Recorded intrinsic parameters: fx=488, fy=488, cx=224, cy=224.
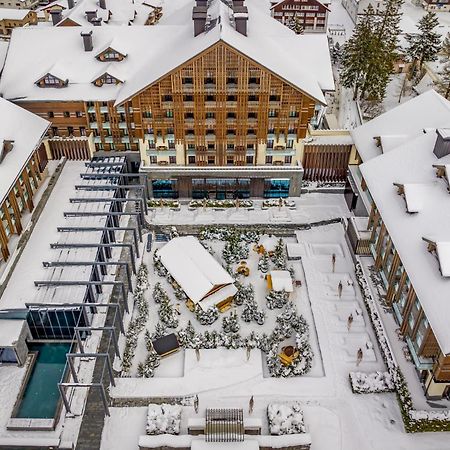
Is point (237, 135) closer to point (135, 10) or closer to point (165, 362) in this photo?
point (165, 362)

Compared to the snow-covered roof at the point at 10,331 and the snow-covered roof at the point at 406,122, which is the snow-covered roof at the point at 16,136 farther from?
the snow-covered roof at the point at 406,122

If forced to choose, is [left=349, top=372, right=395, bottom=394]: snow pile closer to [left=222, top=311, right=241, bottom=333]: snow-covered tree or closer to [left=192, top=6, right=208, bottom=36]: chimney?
[left=222, top=311, right=241, bottom=333]: snow-covered tree

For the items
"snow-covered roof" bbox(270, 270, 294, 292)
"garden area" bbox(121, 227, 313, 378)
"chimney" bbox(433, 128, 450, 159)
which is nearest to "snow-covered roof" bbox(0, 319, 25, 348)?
"garden area" bbox(121, 227, 313, 378)

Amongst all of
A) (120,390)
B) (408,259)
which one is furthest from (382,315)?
(120,390)

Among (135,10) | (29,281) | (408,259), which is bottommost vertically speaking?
(29,281)

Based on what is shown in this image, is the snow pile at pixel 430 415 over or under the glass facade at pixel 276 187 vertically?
under

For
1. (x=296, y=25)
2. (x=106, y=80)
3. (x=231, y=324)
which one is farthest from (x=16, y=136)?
(x=296, y=25)

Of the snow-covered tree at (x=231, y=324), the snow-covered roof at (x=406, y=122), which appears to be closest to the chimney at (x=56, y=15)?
the snow-covered roof at (x=406, y=122)
